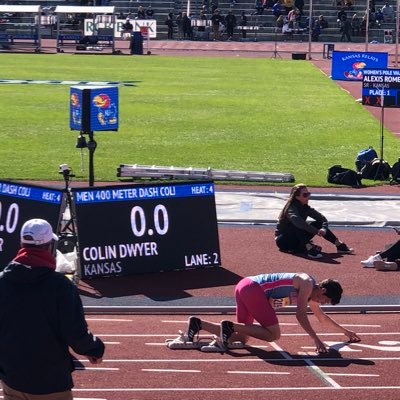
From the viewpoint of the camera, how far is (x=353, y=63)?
50.2 metres

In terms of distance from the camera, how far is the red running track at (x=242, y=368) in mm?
10625

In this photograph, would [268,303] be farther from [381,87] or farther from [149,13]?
[149,13]

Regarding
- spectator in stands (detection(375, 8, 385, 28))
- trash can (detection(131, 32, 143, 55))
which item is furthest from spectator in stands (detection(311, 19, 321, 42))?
trash can (detection(131, 32, 143, 55))

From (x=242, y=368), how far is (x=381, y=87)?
18.9 m

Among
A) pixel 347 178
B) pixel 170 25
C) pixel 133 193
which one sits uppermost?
pixel 133 193

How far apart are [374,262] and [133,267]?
11.0 feet

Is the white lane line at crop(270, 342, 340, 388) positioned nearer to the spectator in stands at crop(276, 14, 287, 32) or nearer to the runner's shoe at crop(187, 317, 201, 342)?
the runner's shoe at crop(187, 317, 201, 342)

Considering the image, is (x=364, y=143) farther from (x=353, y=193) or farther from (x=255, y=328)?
(x=255, y=328)

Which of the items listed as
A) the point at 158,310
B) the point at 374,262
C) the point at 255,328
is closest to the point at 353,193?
the point at 374,262

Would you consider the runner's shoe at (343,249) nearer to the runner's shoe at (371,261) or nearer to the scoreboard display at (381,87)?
the runner's shoe at (371,261)

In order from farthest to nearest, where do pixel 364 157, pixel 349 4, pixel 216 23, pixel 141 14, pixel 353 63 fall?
pixel 349 4, pixel 216 23, pixel 141 14, pixel 353 63, pixel 364 157

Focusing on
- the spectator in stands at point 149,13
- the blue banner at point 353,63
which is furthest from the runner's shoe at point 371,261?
the spectator in stands at point 149,13

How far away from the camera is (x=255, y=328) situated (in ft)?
39.2

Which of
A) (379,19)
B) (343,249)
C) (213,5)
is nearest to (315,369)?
(343,249)
